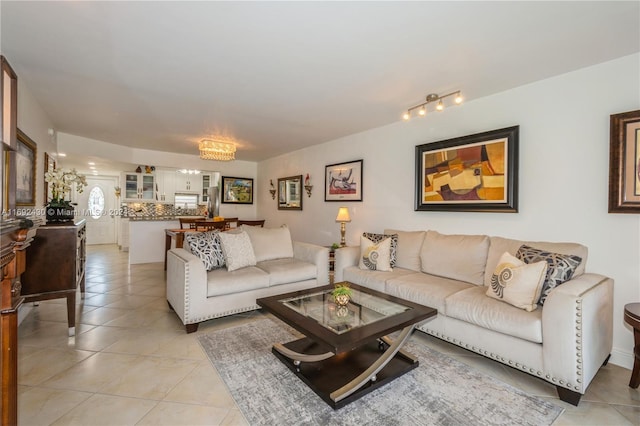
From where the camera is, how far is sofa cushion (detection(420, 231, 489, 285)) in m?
2.87

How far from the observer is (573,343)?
1.79 metres

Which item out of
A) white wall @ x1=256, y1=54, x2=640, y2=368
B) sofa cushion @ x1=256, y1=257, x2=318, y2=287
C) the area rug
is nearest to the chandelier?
sofa cushion @ x1=256, y1=257, x2=318, y2=287

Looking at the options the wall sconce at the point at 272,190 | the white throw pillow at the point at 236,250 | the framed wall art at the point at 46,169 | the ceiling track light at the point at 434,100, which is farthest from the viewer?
the wall sconce at the point at 272,190

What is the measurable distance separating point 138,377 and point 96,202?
8488 millimetres

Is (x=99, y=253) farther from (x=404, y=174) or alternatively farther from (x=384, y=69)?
(x=384, y=69)

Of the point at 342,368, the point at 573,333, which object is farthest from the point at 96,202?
the point at 573,333

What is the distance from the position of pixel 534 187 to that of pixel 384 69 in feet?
5.93

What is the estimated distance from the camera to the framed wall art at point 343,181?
180 inches

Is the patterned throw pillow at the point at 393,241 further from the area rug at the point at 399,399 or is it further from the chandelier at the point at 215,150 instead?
the chandelier at the point at 215,150

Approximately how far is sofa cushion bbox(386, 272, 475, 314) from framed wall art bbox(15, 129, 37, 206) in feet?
12.0

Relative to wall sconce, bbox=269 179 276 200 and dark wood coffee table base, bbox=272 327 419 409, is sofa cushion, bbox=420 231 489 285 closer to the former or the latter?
dark wood coffee table base, bbox=272 327 419 409

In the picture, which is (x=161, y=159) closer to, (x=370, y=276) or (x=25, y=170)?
(x=25, y=170)

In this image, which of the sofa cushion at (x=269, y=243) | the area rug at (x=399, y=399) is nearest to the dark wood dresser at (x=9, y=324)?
the area rug at (x=399, y=399)

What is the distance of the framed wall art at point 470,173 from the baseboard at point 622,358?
1.35 metres
